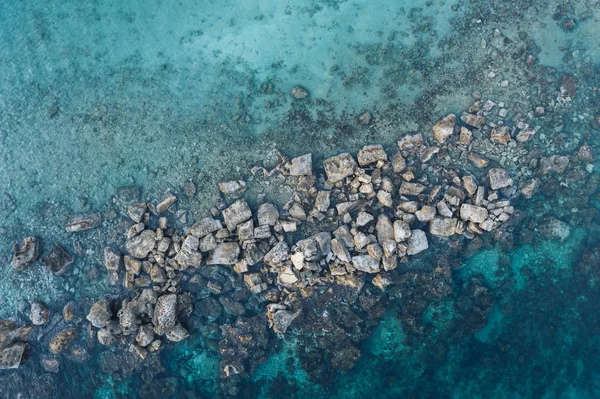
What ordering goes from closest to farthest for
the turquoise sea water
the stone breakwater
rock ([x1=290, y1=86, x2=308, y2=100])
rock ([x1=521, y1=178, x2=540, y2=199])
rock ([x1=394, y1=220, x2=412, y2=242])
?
rock ([x1=394, y1=220, x2=412, y2=242]) → the stone breakwater → rock ([x1=521, y1=178, x2=540, y2=199]) → the turquoise sea water → rock ([x1=290, y1=86, x2=308, y2=100])

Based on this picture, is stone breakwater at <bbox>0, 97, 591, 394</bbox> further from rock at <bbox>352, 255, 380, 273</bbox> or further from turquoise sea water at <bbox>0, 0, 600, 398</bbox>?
turquoise sea water at <bbox>0, 0, 600, 398</bbox>

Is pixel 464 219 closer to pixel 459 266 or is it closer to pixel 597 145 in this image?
pixel 459 266

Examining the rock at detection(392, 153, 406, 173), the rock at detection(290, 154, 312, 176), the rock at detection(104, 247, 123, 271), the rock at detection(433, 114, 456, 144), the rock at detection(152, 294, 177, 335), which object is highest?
the rock at detection(433, 114, 456, 144)

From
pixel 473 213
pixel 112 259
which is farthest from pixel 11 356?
pixel 473 213

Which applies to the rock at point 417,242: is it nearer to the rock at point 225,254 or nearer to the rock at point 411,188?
the rock at point 411,188

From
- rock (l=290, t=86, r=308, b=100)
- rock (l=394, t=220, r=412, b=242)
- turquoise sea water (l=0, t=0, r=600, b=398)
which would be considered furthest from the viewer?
rock (l=290, t=86, r=308, b=100)

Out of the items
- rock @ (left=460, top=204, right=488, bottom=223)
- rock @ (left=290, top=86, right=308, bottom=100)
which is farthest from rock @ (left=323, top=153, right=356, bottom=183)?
rock @ (left=460, top=204, right=488, bottom=223)

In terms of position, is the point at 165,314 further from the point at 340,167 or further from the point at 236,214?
the point at 340,167
